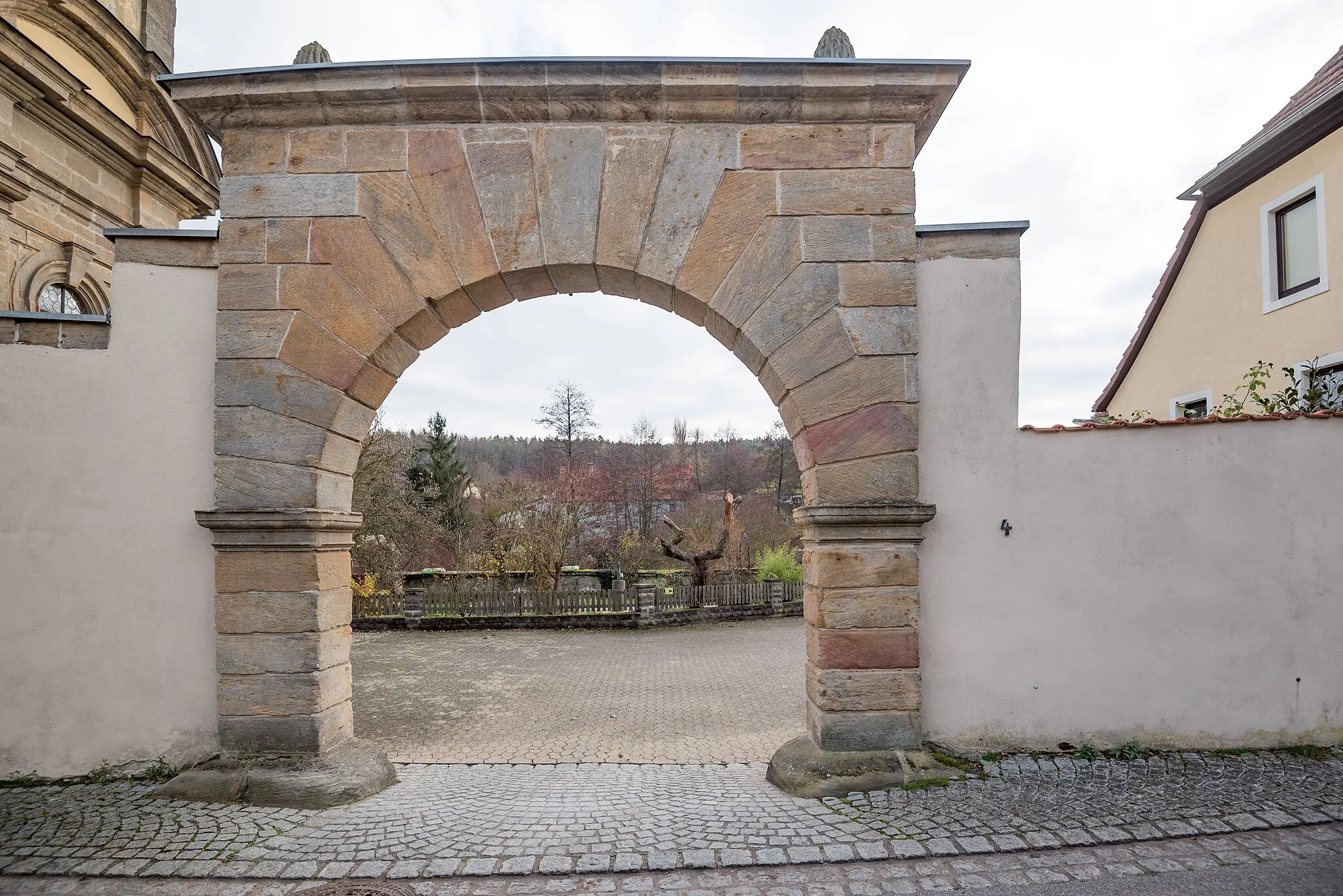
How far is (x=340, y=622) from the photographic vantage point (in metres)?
4.45

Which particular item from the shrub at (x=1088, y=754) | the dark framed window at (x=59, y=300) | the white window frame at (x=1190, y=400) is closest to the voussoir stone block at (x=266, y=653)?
the shrub at (x=1088, y=754)

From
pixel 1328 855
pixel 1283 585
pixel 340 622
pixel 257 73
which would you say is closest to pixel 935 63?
pixel 1283 585

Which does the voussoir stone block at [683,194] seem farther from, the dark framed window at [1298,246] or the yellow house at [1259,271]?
the dark framed window at [1298,246]

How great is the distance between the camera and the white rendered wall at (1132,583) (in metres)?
4.14

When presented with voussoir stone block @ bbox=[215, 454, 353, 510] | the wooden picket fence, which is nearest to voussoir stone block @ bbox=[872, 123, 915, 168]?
voussoir stone block @ bbox=[215, 454, 353, 510]

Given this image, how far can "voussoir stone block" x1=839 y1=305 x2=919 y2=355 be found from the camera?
4.25m

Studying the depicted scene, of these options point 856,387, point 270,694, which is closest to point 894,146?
point 856,387

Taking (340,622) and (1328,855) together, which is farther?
(340,622)

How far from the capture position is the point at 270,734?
4.11 metres

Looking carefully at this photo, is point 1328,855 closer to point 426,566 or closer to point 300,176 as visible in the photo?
point 300,176

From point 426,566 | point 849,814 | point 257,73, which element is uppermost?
point 257,73

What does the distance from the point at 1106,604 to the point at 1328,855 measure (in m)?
1.42

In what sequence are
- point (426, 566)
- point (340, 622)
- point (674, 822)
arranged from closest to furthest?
point (674, 822) < point (340, 622) < point (426, 566)

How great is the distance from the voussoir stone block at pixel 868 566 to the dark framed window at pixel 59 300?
794 cm
